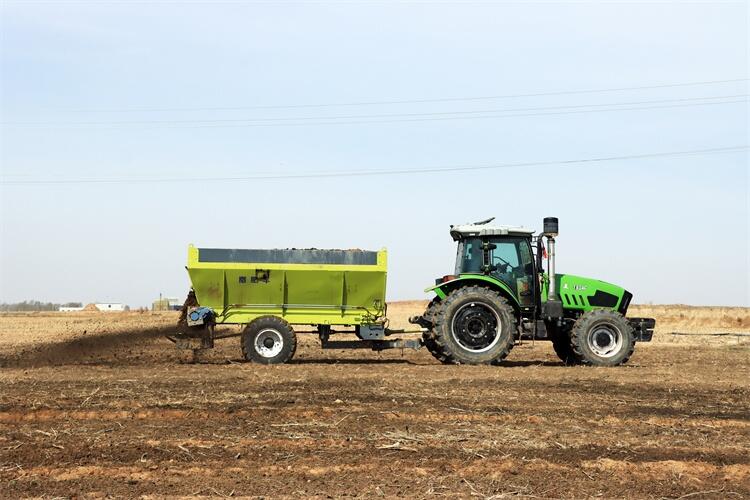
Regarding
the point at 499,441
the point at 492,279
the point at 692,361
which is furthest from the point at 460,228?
the point at 499,441

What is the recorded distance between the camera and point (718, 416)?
1002 cm

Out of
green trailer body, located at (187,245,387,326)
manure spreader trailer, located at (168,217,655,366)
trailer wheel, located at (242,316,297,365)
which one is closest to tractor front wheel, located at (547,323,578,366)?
manure spreader trailer, located at (168,217,655,366)

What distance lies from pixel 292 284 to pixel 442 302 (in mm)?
3145

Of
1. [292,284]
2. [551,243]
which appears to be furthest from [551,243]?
[292,284]

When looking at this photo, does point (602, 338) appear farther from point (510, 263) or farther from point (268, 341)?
point (268, 341)

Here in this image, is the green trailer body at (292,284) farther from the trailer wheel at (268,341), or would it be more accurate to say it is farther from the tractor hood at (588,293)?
the tractor hood at (588,293)

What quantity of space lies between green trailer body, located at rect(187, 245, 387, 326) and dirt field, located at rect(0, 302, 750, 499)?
224 centimetres

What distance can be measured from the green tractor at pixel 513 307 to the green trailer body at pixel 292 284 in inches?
48.7

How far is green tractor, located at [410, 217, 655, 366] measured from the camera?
15.8 meters

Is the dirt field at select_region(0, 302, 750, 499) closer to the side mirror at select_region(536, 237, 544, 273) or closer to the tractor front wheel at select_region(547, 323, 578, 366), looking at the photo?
the tractor front wheel at select_region(547, 323, 578, 366)

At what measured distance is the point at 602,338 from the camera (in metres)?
16.2

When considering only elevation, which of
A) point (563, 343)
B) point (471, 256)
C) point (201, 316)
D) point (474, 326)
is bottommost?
point (563, 343)

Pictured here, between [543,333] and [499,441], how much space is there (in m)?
8.01

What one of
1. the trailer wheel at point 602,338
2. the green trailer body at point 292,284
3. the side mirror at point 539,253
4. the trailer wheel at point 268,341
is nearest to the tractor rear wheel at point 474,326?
the side mirror at point 539,253
